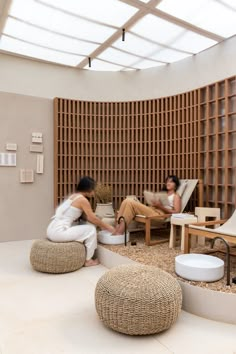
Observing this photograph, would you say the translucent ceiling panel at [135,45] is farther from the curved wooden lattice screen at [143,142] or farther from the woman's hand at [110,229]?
the woman's hand at [110,229]

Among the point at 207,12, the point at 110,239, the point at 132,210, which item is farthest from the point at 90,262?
the point at 207,12

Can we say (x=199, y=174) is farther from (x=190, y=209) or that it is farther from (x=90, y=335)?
(x=90, y=335)

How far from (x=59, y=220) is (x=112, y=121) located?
2656mm

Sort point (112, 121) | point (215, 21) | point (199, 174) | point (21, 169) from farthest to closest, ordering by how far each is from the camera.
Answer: point (112, 121)
point (21, 169)
point (199, 174)
point (215, 21)

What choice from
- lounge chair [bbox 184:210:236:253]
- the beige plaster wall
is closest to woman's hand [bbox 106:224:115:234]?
lounge chair [bbox 184:210:236:253]

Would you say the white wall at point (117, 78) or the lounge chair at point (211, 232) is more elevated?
the white wall at point (117, 78)

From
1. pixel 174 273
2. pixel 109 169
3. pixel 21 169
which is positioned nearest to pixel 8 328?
pixel 174 273

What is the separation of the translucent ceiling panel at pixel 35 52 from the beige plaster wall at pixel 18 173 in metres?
0.91

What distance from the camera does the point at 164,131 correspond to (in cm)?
524

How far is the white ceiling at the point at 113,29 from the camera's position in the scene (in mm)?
3945

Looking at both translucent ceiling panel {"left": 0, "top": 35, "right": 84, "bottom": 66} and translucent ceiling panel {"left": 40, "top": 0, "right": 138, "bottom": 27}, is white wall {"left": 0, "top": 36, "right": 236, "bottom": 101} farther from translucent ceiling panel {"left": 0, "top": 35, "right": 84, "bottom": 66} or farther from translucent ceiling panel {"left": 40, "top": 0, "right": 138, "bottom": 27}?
translucent ceiling panel {"left": 40, "top": 0, "right": 138, "bottom": 27}

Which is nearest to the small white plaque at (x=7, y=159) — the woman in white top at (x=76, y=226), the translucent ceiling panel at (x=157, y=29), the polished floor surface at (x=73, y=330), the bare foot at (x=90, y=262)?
the woman in white top at (x=76, y=226)

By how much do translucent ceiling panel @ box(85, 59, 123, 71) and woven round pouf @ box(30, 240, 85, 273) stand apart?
387 cm

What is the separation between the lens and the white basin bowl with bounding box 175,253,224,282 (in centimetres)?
245
